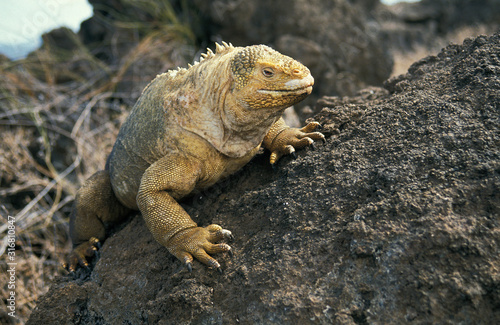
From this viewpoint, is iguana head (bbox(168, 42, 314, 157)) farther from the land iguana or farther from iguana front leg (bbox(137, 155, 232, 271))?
iguana front leg (bbox(137, 155, 232, 271))

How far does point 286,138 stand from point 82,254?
2066 millimetres

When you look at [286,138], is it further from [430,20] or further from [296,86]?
[430,20]

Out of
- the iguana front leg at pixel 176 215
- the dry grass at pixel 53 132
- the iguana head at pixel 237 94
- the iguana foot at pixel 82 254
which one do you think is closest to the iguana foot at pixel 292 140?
the iguana head at pixel 237 94

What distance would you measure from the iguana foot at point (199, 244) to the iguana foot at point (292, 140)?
0.70m

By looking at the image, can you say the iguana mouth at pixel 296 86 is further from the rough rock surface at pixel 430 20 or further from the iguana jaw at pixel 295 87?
the rough rock surface at pixel 430 20

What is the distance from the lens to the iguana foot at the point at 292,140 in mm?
2939

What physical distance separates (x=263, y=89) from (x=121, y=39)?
20.2ft

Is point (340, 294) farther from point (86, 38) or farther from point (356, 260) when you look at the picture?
point (86, 38)

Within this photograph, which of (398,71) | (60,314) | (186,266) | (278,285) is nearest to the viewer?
(278,285)

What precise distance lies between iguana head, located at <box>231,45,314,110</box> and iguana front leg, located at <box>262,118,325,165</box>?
0.45 meters

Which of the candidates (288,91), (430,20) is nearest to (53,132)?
(288,91)

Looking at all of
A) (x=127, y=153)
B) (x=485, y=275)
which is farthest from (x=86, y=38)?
(x=485, y=275)

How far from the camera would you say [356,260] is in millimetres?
2031

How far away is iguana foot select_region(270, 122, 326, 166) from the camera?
Result: 2.94 meters
